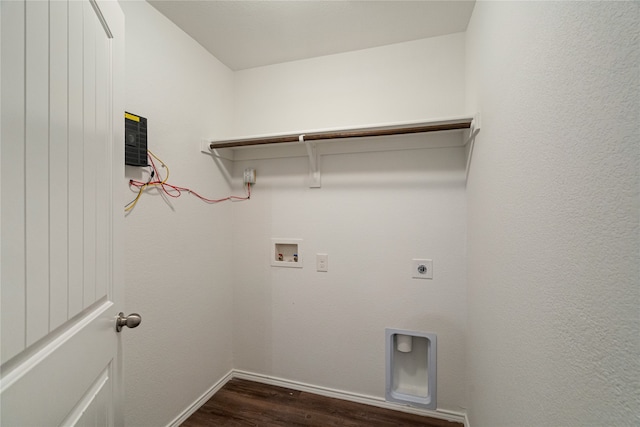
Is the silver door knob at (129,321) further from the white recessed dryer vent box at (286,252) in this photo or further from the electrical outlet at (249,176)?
the electrical outlet at (249,176)

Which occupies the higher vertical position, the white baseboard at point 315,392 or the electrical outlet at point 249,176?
the electrical outlet at point 249,176

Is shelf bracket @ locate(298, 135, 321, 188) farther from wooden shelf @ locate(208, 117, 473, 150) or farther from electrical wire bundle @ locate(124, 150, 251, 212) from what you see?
electrical wire bundle @ locate(124, 150, 251, 212)

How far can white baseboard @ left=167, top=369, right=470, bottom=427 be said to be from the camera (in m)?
1.59

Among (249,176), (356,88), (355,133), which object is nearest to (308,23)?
(356,88)

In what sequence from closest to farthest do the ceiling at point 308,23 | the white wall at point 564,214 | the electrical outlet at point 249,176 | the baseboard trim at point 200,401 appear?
1. the white wall at point 564,214
2. the ceiling at point 308,23
3. the baseboard trim at point 200,401
4. the electrical outlet at point 249,176

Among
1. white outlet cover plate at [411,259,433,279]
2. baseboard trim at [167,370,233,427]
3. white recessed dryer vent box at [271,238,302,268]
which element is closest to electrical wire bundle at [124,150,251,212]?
white recessed dryer vent box at [271,238,302,268]

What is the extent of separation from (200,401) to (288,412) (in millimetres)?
612

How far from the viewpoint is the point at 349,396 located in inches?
69.7

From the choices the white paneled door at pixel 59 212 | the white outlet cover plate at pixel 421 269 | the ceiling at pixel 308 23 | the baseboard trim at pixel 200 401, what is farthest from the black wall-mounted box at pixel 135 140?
the white outlet cover plate at pixel 421 269

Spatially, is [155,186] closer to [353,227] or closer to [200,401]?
[353,227]

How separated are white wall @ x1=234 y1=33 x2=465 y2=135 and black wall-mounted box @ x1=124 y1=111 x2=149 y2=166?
33.0 inches

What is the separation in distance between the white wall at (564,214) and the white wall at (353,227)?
55cm

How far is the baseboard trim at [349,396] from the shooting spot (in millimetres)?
1598

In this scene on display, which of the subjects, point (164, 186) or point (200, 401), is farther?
point (200, 401)
